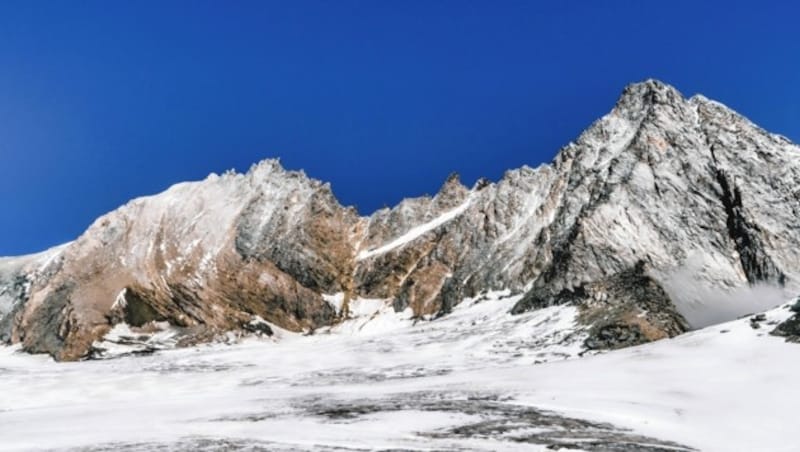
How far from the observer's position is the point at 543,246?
141 meters

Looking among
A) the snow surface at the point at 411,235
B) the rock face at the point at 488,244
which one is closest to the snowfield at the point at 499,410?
the rock face at the point at 488,244

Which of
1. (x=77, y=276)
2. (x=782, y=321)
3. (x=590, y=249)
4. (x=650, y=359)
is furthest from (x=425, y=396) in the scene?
(x=77, y=276)

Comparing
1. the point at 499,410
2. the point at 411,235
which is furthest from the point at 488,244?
the point at 499,410

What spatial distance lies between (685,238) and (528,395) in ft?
273

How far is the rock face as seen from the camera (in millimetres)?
107938

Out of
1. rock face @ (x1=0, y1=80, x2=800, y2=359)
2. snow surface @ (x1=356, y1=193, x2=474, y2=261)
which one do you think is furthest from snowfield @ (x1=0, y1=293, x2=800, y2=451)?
snow surface @ (x1=356, y1=193, x2=474, y2=261)

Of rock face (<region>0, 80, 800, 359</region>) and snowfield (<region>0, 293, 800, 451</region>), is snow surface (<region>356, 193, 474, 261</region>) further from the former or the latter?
snowfield (<region>0, 293, 800, 451</region>)

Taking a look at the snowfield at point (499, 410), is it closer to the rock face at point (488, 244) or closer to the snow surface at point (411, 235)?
the rock face at point (488, 244)

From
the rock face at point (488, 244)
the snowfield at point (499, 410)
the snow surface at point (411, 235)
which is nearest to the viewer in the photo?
the snowfield at point (499, 410)

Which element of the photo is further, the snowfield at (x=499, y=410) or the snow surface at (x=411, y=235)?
the snow surface at (x=411, y=235)

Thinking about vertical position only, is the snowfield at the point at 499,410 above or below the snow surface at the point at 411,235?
below

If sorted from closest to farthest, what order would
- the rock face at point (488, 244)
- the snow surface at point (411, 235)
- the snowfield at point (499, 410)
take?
the snowfield at point (499, 410), the rock face at point (488, 244), the snow surface at point (411, 235)

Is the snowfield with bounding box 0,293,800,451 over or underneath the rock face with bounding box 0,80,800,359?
underneath

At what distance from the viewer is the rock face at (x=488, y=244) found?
107938 millimetres
